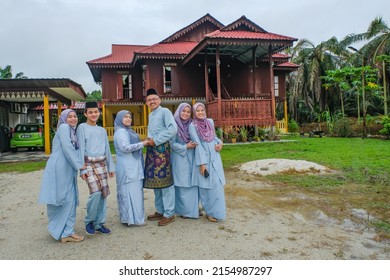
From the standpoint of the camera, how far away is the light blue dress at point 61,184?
3270mm

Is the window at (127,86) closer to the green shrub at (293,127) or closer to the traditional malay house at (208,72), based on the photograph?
the traditional malay house at (208,72)

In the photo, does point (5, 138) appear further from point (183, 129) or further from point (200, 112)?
point (200, 112)

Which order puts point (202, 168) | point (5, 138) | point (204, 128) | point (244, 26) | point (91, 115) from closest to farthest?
point (91, 115) < point (202, 168) < point (204, 128) < point (5, 138) < point (244, 26)

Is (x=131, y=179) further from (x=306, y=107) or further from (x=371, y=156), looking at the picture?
(x=306, y=107)

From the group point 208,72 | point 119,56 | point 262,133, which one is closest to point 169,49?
point 208,72

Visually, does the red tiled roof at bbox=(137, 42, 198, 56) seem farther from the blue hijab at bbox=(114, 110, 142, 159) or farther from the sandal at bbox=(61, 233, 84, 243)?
the sandal at bbox=(61, 233, 84, 243)

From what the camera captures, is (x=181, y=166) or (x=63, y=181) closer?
(x=63, y=181)

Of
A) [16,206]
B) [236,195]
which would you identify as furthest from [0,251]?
[236,195]

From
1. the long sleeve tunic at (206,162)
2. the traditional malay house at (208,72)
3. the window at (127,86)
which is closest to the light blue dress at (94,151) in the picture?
the long sleeve tunic at (206,162)

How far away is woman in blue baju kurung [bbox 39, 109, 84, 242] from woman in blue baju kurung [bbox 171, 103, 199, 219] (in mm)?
1183

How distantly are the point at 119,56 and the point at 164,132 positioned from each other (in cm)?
1801

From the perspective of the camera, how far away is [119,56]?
2045 centimetres

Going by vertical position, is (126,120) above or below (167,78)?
below

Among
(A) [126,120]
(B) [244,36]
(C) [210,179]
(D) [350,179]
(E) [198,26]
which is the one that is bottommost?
(D) [350,179]
